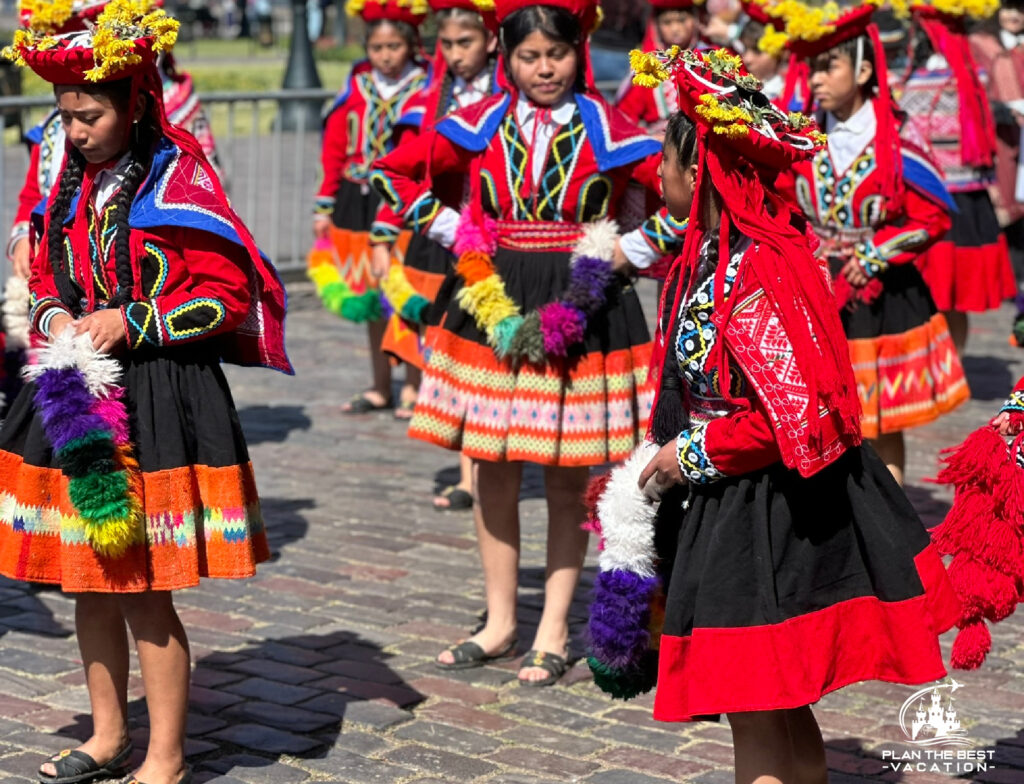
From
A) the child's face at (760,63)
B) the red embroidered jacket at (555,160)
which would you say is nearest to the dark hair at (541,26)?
the red embroidered jacket at (555,160)

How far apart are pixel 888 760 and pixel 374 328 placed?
5.14m

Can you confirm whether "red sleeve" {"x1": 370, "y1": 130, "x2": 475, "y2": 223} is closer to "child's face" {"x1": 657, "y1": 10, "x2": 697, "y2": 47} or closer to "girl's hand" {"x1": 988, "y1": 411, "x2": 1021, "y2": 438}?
"girl's hand" {"x1": 988, "y1": 411, "x2": 1021, "y2": 438}

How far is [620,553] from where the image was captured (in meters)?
4.06

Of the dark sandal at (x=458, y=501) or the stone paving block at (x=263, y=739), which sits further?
the dark sandal at (x=458, y=501)

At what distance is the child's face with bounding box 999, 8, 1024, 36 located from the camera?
1112 centimetres

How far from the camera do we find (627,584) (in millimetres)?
4074

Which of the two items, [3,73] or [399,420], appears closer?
[399,420]

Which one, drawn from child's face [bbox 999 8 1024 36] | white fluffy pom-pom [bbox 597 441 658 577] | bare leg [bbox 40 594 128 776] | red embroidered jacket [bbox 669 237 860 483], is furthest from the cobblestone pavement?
child's face [bbox 999 8 1024 36]

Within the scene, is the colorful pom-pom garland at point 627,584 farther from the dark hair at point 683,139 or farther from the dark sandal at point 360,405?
the dark sandal at point 360,405

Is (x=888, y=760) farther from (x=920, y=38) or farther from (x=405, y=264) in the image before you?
(x=920, y=38)

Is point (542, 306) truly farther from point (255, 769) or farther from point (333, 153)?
point (333, 153)

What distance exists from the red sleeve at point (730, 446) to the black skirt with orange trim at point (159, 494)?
131 cm

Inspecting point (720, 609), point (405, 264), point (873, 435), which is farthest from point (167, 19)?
point (405, 264)

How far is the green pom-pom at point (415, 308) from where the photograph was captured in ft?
26.3
